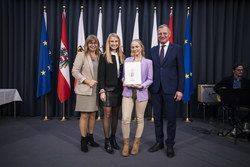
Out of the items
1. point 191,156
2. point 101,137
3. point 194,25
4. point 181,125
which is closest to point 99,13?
point 194,25

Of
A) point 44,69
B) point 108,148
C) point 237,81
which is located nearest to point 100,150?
point 108,148

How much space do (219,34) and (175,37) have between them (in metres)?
1.17

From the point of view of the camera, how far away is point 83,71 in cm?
218

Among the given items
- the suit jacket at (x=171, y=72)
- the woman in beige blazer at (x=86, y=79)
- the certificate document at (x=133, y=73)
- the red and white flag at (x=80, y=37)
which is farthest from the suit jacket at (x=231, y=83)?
the red and white flag at (x=80, y=37)

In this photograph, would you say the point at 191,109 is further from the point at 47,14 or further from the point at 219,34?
the point at 47,14

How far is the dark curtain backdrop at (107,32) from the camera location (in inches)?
173

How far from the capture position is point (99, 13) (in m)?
4.18

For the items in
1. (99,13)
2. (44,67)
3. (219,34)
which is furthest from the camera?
(219,34)

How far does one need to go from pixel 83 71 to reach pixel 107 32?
8.34 ft

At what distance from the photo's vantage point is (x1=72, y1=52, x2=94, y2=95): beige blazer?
2.12 metres

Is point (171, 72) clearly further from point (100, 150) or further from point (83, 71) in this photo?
point (100, 150)

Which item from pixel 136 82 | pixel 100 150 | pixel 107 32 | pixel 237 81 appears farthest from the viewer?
pixel 107 32

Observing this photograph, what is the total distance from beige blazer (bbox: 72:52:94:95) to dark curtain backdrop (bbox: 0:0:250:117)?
237 cm

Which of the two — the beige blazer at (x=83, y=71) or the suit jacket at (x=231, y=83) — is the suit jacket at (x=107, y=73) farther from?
the suit jacket at (x=231, y=83)
